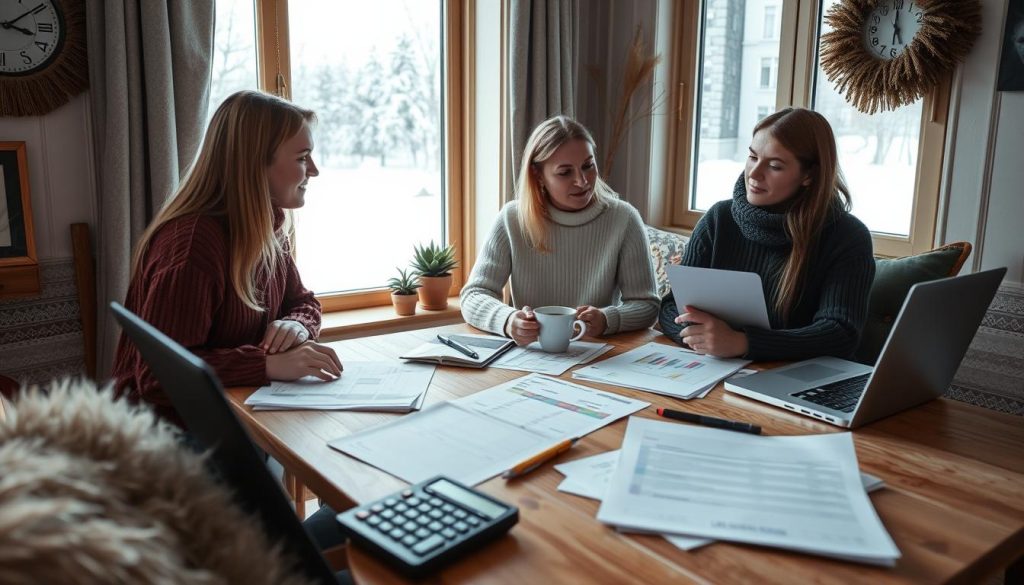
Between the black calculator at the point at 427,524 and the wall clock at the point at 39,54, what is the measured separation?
1.98 meters

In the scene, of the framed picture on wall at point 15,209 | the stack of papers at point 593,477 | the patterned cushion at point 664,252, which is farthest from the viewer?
the patterned cushion at point 664,252

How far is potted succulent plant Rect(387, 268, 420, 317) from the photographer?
303 cm

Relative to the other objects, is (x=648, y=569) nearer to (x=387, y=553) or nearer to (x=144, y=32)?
(x=387, y=553)

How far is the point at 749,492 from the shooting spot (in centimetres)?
93

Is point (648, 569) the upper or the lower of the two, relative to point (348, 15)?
lower

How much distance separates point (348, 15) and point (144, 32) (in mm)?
861

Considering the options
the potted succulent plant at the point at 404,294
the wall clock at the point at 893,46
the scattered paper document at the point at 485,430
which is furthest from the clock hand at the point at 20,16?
the wall clock at the point at 893,46

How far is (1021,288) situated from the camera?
7.09 ft

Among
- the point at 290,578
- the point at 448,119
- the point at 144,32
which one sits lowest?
the point at 290,578

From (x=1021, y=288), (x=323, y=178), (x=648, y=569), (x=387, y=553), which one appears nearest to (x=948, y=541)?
(x=648, y=569)

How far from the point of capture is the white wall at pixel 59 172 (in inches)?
90.4

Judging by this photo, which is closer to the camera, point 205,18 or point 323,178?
point 205,18

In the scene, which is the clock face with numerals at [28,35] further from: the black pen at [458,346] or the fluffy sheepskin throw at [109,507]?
the fluffy sheepskin throw at [109,507]

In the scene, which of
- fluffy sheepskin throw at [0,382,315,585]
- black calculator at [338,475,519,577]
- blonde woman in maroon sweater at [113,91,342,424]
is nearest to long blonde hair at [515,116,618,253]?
blonde woman in maroon sweater at [113,91,342,424]
